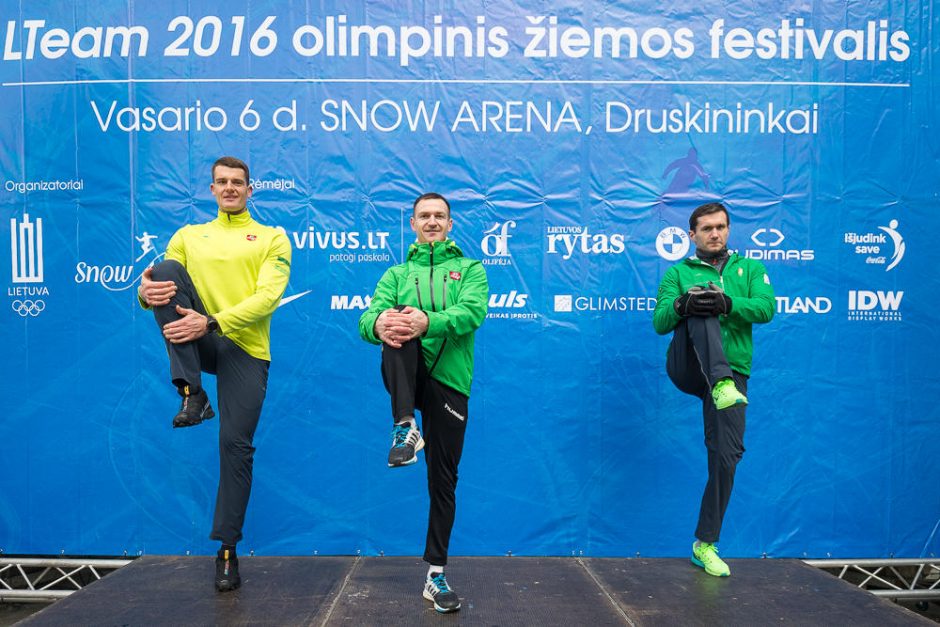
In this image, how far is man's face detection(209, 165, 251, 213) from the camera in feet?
9.58

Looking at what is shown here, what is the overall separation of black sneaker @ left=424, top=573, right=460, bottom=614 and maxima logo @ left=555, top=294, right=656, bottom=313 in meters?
1.64

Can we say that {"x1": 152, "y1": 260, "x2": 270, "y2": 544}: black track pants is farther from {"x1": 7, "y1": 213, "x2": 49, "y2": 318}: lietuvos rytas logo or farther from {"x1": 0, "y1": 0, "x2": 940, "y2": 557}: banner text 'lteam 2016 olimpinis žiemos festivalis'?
{"x1": 7, "y1": 213, "x2": 49, "y2": 318}: lietuvos rytas logo

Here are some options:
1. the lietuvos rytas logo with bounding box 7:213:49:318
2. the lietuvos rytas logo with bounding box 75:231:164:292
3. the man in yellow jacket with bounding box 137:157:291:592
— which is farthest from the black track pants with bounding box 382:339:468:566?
the lietuvos rytas logo with bounding box 7:213:49:318

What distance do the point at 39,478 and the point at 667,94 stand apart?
4072 mm

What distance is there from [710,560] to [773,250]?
5.58ft

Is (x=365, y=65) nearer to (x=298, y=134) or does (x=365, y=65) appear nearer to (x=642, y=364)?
(x=298, y=134)

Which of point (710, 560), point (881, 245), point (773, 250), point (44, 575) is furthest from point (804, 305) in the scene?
point (44, 575)

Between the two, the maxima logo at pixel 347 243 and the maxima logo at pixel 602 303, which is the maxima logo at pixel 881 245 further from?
the maxima logo at pixel 347 243

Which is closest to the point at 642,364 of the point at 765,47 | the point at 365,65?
the point at 765,47

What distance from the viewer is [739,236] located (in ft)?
12.5

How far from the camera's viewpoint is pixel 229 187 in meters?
2.92

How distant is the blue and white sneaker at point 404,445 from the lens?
245cm

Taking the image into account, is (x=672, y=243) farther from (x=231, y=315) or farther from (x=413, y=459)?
(x=231, y=315)

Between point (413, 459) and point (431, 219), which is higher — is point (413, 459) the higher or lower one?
the lower one
